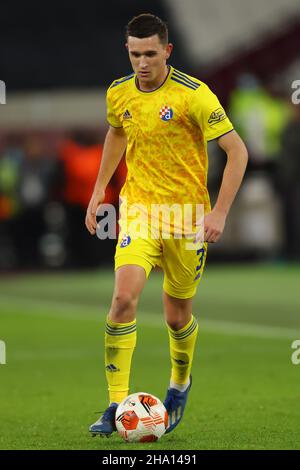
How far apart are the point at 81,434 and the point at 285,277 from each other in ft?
41.1

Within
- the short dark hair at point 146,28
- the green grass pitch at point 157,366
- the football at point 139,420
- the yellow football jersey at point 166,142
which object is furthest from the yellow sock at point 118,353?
the short dark hair at point 146,28

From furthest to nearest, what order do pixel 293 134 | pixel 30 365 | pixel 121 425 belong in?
1. pixel 293 134
2. pixel 30 365
3. pixel 121 425

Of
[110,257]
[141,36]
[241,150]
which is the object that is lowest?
[110,257]

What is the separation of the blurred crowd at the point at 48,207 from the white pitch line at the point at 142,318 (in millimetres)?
4119

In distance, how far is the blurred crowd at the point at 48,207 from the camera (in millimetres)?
21828

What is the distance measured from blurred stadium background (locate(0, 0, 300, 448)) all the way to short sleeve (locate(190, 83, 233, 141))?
5.52 ft

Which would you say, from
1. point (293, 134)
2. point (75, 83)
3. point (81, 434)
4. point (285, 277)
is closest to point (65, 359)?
point (81, 434)

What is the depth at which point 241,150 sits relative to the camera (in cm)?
753

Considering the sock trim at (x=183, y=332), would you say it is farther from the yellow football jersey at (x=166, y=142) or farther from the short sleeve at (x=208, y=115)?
the short sleeve at (x=208, y=115)

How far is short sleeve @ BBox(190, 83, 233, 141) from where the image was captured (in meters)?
7.54

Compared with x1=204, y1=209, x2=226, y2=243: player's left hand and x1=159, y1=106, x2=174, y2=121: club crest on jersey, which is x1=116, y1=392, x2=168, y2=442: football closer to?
x1=204, y1=209, x2=226, y2=243: player's left hand

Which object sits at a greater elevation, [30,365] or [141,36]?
[141,36]

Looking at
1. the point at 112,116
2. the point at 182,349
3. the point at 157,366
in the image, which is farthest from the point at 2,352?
the point at 112,116

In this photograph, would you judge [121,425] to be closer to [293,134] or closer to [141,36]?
[141,36]
